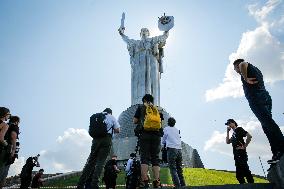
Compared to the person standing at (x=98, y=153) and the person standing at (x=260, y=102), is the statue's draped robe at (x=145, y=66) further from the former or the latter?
the person standing at (x=260, y=102)

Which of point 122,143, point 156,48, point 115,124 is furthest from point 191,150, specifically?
point 115,124

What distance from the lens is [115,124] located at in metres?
8.27

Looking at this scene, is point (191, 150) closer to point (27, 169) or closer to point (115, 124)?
point (27, 169)

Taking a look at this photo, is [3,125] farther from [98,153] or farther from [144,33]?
[144,33]

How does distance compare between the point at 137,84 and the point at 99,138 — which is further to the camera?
the point at 137,84

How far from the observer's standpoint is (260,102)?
226 inches

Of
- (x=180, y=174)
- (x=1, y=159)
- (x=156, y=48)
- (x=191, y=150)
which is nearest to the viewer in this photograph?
(x=1, y=159)

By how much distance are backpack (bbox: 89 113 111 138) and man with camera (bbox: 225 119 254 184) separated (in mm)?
3530

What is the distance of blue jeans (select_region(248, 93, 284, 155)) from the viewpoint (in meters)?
5.26

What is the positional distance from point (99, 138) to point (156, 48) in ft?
103

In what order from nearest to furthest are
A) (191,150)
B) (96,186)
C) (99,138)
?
(96,186) < (99,138) < (191,150)

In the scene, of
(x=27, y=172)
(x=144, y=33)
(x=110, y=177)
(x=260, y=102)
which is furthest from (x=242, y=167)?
(x=144, y=33)

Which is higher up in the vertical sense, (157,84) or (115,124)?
(157,84)

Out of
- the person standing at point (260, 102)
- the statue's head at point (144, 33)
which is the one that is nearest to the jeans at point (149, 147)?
the person standing at point (260, 102)
